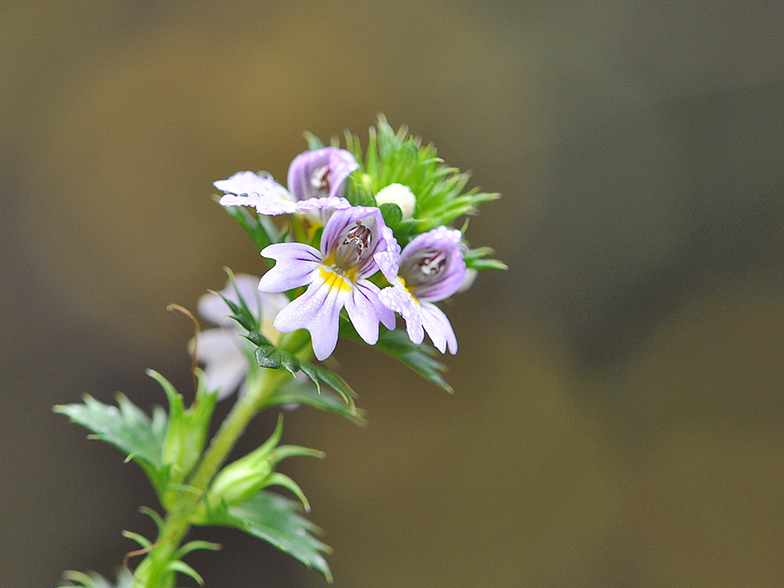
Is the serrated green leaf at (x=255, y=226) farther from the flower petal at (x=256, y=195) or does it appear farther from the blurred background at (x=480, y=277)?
the blurred background at (x=480, y=277)

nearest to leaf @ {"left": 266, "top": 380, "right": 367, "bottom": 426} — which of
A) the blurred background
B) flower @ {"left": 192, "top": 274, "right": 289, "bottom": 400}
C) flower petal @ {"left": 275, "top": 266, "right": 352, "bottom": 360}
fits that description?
flower @ {"left": 192, "top": 274, "right": 289, "bottom": 400}

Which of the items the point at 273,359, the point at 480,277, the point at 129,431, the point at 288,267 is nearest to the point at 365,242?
the point at 288,267

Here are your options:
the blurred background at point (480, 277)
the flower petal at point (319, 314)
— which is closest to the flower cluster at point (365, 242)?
the flower petal at point (319, 314)

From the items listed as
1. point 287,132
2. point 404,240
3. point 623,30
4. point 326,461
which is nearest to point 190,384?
point 326,461

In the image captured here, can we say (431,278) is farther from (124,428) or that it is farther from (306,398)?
(124,428)

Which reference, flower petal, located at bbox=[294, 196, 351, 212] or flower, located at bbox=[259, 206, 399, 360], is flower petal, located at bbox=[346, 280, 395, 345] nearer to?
flower, located at bbox=[259, 206, 399, 360]
